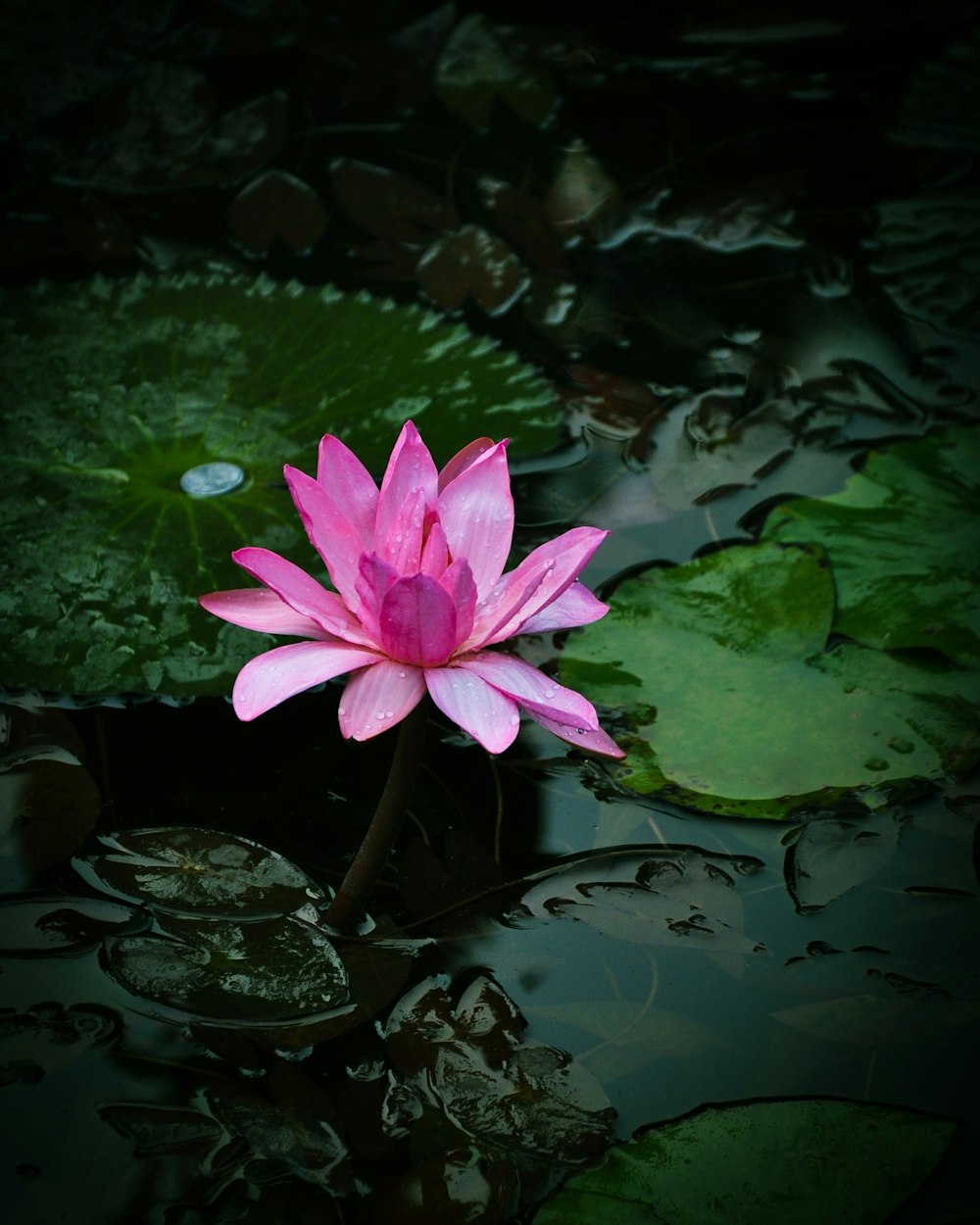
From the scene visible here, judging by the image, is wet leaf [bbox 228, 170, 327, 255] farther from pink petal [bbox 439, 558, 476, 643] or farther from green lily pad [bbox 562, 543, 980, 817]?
pink petal [bbox 439, 558, 476, 643]

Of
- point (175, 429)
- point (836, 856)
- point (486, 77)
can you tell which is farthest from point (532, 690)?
point (486, 77)

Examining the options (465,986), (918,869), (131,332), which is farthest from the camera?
(131,332)

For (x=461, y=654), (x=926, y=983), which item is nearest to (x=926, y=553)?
(x=926, y=983)

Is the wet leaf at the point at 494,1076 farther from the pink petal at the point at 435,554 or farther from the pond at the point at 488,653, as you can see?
the pink petal at the point at 435,554

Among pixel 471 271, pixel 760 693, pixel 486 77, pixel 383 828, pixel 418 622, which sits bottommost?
pixel 760 693

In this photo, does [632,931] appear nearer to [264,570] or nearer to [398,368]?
[264,570]

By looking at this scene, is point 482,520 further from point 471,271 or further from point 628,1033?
point 471,271
